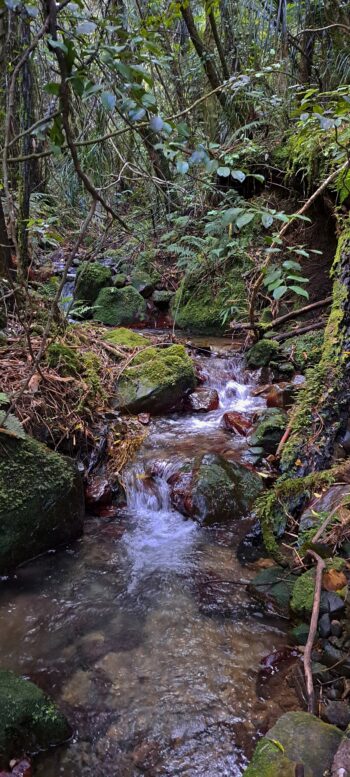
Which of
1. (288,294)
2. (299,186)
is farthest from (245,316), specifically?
(299,186)

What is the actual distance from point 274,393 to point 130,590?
2.76 m

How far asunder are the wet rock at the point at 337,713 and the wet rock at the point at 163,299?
7291 mm

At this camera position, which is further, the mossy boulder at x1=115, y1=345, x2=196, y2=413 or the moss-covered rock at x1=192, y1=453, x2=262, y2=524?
the mossy boulder at x1=115, y1=345, x2=196, y2=413

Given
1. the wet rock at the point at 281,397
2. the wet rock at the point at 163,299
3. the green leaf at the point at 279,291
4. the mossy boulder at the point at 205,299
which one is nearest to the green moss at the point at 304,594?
the green leaf at the point at 279,291

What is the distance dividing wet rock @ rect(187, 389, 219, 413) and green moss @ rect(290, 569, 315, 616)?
2916 mm

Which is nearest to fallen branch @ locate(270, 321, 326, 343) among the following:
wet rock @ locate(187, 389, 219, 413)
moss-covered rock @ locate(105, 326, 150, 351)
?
wet rock @ locate(187, 389, 219, 413)

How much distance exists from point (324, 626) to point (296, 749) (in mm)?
765

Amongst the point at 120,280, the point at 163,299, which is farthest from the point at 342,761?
the point at 120,280

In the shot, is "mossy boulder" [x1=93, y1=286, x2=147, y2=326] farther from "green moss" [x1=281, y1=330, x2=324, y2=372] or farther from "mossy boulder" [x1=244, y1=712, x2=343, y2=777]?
"mossy boulder" [x1=244, y1=712, x2=343, y2=777]

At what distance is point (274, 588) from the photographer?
8.79 ft

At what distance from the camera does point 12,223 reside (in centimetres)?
198

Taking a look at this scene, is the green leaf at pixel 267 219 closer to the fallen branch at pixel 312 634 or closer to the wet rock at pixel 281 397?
the fallen branch at pixel 312 634

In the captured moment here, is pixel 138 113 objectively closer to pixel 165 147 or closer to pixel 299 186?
pixel 165 147

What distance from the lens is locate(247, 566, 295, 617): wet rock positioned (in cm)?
260
